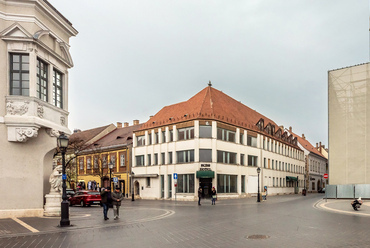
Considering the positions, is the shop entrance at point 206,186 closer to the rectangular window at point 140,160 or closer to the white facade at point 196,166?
the white facade at point 196,166

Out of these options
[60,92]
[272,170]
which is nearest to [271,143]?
[272,170]

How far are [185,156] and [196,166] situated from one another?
2.46 m

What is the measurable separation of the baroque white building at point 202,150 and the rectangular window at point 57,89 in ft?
70.5

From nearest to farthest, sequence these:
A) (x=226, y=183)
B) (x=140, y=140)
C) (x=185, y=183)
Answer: (x=185, y=183)
(x=226, y=183)
(x=140, y=140)

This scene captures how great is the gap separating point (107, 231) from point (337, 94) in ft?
126

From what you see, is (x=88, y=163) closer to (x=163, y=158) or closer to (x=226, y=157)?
(x=163, y=158)

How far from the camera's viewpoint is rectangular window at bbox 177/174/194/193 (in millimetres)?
44250

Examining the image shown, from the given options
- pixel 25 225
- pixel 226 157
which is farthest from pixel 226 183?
pixel 25 225

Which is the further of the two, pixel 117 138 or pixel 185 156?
pixel 117 138

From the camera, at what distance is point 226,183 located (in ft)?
152

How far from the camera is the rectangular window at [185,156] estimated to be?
44938mm

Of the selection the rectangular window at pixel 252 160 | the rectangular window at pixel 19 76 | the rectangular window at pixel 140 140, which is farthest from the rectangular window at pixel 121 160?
the rectangular window at pixel 19 76

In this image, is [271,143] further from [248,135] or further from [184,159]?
[184,159]

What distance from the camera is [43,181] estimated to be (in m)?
19.7
